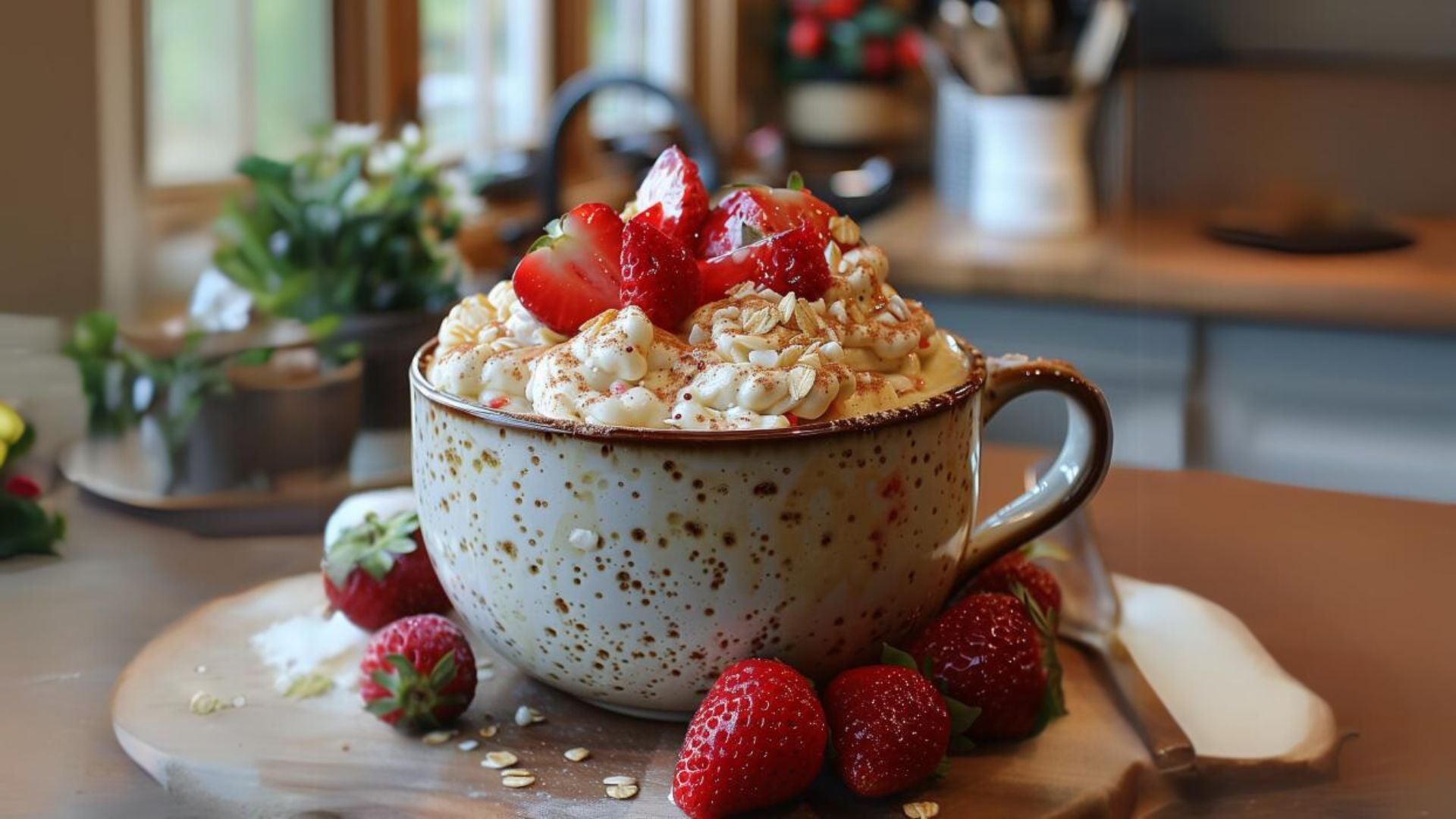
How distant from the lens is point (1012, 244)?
2186 mm

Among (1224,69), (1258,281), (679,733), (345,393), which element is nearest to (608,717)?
(679,733)

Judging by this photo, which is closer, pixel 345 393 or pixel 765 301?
pixel 765 301

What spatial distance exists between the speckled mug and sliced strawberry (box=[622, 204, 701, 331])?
0.07 m

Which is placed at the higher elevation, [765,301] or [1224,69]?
[1224,69]

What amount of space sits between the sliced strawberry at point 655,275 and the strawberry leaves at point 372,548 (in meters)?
0.16

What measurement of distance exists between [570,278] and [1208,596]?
0.39 metres

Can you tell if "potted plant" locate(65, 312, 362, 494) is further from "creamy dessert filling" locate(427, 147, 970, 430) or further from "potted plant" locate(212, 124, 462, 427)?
"creamy dessert filling" locate(427, 147, 970, 430)

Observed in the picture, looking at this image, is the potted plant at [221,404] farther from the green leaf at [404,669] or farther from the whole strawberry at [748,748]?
the whole strawberry at [748,748]

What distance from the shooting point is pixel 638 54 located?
2705mm

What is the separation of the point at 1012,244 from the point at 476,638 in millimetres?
1643

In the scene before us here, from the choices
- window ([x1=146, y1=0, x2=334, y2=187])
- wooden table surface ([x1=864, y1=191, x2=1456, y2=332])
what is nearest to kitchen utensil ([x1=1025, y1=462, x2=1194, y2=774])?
window ([x1=146, y1=0, x2=334, y2=187])

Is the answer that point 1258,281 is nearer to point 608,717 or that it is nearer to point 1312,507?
point 1312,507

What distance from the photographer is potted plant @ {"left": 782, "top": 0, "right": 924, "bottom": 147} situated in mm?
3072

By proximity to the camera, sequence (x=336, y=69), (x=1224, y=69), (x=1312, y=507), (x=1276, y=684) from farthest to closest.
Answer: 1. (x=1224, y=69)
2. (x=336, y=69)
3. (x=1312, y=507)
4. (x=1276, y=684)
